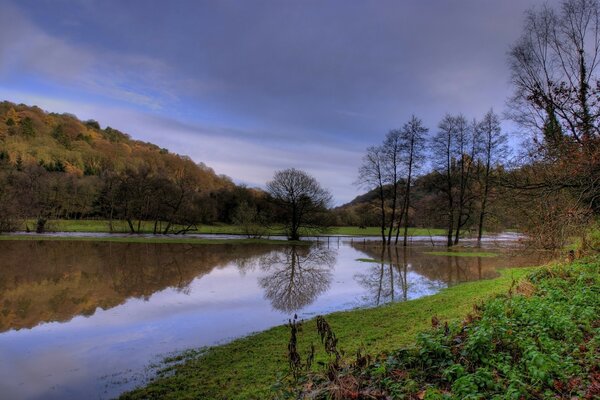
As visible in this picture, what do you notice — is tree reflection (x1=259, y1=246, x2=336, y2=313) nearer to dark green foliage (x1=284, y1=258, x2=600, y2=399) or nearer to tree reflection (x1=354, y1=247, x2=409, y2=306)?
tree reflection (x1=354, y1=247, x2=409, y2=306)

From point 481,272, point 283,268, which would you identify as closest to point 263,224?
point 283,268

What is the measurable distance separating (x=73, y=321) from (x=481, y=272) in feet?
64.2

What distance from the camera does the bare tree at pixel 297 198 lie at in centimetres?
4956

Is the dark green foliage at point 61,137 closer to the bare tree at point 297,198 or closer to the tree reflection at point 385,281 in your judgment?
the bare tree at point 297,198

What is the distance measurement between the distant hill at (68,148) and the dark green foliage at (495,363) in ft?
253

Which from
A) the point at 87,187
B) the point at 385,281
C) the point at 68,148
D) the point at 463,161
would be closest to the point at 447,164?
the point at 463,161

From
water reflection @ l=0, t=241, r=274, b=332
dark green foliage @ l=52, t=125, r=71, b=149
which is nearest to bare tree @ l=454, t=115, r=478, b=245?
water reflection @ l=0, t=241, r=274, b=332

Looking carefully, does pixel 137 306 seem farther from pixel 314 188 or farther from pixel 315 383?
pixel 314 188

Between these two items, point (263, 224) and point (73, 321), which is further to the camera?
point (263, 224)

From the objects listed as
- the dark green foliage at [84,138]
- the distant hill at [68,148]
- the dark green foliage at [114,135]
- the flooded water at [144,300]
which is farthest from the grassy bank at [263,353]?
the dark green foliage at [114,135]

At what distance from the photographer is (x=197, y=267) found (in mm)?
23750

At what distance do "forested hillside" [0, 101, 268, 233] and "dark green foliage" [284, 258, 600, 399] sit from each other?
168 ft

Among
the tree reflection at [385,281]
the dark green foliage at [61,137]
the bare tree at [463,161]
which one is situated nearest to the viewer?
the tree reflection at [385,281]

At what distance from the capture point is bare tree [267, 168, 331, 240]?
163 ft
